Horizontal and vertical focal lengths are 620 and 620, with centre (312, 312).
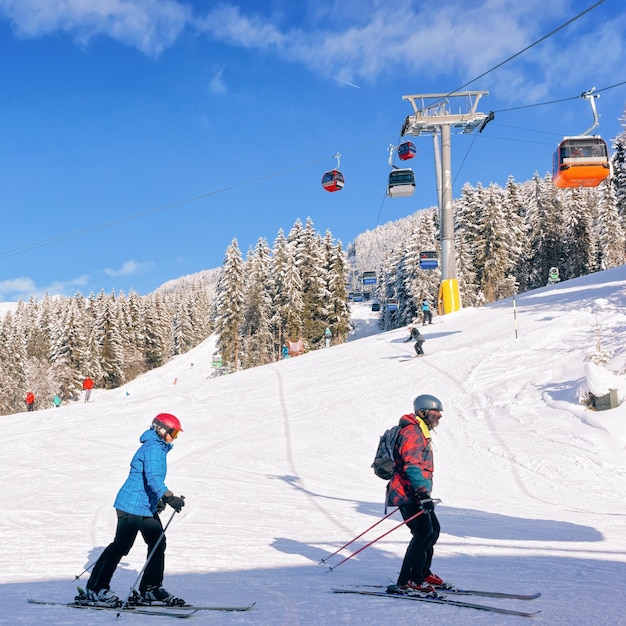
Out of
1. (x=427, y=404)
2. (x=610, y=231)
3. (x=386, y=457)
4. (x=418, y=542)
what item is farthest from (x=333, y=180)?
(x=610, y=231)

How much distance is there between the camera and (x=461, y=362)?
843 inches

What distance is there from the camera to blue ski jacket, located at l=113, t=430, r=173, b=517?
16.3ft

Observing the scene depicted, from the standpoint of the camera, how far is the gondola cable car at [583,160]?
1764 cm

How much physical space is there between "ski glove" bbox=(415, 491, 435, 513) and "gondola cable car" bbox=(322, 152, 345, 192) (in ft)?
74.5

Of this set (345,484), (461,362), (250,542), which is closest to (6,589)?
(250,542)

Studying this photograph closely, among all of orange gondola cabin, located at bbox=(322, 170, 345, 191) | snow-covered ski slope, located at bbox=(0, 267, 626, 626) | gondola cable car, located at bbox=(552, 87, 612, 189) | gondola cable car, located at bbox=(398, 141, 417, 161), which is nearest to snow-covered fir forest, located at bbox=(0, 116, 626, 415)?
gondola cable car, located at bbox=(398, 141, 417, 161)

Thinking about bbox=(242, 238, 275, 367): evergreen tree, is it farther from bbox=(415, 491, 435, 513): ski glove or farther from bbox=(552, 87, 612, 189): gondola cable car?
bbox=(415, 491, 435, 513): ski glove

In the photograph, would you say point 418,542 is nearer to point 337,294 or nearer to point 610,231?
point 337,294

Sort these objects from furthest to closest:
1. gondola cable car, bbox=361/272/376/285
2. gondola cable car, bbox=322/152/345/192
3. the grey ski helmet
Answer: gondola cable car, bbox=361/272/376/285
gondola cable car, bbox=322/152/345/192
the grey ski helmet

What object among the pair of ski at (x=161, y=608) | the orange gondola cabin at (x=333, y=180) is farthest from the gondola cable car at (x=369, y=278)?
the pair of ski at (x=161, y=608)

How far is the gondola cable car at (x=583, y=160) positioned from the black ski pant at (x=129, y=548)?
16.3 meters

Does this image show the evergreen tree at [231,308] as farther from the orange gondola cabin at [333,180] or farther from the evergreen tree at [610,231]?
the orange gondola cabin at [333,180]

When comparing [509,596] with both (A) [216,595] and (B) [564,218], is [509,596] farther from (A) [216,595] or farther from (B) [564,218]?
(B) [564,218]

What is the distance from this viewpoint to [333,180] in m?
26.6
